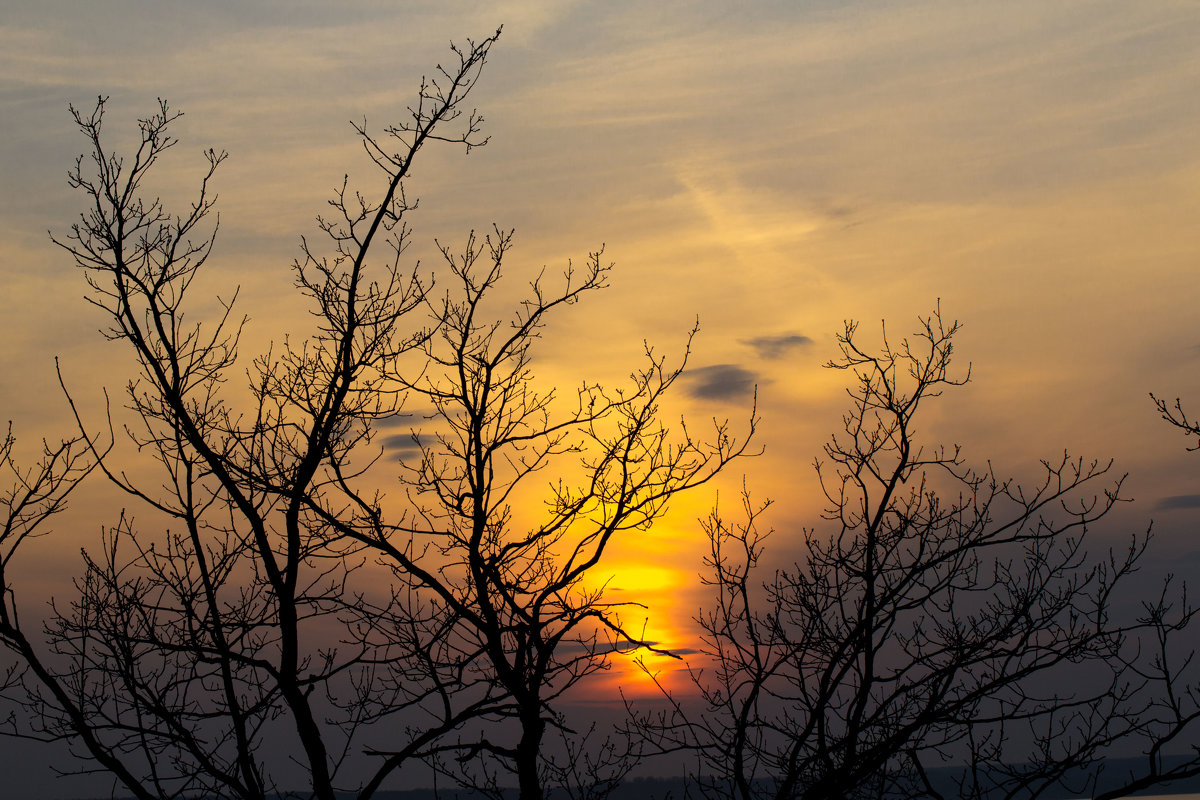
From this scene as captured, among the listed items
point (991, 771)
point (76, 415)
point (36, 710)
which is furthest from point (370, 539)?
point (991, 771)

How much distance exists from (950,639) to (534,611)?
12.6ft

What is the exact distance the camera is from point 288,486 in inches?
348

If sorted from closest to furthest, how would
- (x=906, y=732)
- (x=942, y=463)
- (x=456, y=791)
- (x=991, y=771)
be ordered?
(x=906, y=732) < (x=991, y=771) < (x=942, y=463) < (x=456, y=791)

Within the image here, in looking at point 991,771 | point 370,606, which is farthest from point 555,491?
point 991,771

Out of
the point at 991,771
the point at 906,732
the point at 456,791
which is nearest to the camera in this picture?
the point at 906,732

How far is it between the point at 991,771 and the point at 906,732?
1.79 metres

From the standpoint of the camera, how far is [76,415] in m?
8.56

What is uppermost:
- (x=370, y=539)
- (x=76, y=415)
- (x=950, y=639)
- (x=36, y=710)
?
(x=76, y=415)

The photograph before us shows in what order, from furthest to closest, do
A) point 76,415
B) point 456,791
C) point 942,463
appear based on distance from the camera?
1. point 456,791
2. point 942,463
3. point 76,415

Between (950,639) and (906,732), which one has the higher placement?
(950,639)

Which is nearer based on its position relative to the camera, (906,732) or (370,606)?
(906,732)

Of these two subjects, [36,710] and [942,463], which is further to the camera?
[942,463]

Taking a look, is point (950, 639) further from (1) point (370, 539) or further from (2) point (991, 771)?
(1) point (370, 539)

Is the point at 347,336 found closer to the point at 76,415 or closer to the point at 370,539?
the point at 370,539
